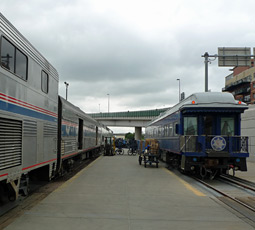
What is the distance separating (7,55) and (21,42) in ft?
2.65

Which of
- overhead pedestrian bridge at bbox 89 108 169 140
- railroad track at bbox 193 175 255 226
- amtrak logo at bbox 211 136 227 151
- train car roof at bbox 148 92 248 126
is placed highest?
overhead pedestrian bridge at bbox 89 108 169 140

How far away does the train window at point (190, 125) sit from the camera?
1164cm

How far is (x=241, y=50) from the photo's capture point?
14.9 m

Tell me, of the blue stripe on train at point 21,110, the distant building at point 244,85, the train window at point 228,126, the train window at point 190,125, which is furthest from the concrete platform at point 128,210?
the distant building at point 244,85

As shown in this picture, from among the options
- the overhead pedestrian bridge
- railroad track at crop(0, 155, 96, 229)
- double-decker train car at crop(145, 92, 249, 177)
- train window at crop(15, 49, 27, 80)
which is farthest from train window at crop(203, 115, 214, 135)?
the overhead pedestrian bridge

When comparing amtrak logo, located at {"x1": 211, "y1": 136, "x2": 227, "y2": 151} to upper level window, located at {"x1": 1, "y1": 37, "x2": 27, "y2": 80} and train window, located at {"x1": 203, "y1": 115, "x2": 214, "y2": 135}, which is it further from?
upper level window, located at {"x1": 1, "y1": 37, "x2": 27, "y2": 80}

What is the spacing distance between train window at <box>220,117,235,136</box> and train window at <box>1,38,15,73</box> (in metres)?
8.89

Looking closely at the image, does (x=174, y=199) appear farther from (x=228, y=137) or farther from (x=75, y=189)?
(x=228, y=137)

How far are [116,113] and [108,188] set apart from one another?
154ft

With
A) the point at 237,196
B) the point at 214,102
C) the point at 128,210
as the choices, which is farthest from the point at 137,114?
the point at 128,210

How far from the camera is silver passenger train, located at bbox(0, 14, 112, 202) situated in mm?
5000

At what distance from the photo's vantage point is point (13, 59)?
545cm

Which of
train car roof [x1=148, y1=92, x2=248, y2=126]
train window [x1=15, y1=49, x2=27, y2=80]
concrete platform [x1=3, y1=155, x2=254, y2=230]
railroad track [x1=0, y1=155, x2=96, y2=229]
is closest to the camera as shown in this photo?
concrete platform [x1=3, y1=155, x2=254, y2=230]

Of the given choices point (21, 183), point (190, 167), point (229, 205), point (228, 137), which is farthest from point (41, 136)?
point (228, 137)
